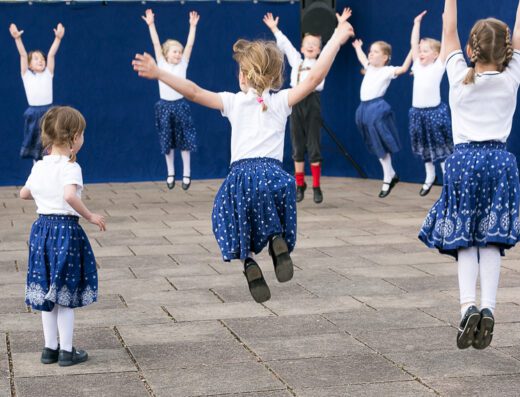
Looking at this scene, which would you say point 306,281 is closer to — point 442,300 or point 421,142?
point 442,300

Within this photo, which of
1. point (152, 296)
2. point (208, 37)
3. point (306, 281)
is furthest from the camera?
point (208, 37)

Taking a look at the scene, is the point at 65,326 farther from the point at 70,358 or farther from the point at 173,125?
the point at 173,125

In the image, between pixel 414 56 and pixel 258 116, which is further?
pixel 414 56

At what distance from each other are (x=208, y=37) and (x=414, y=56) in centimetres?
396

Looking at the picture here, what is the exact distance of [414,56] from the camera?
505 inches

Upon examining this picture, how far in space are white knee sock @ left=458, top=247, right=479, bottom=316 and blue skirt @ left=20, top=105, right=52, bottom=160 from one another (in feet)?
31.6

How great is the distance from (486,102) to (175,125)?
927 centimetres

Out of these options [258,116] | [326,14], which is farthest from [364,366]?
[326,14]

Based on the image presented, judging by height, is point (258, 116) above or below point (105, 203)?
above

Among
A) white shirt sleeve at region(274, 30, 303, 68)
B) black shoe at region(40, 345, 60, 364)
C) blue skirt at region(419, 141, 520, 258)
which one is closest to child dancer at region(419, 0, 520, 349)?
blue skirt at region(419, 141, 520, 258)

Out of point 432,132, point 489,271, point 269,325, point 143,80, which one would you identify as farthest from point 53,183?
point 143,80

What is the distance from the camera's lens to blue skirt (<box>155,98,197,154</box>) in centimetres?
1425

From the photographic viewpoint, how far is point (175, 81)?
5621 mm

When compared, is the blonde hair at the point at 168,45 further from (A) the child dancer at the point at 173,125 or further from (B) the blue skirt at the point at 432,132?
(B) the blue skirt at the point at 432,132
